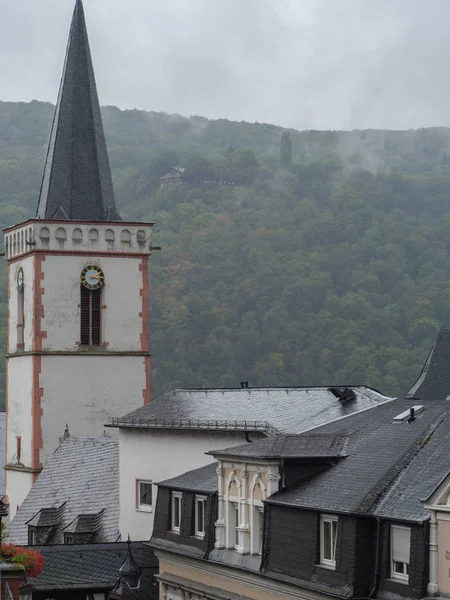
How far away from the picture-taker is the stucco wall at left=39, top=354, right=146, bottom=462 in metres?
56.9

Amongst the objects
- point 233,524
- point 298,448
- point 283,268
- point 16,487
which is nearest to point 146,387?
point 16,487

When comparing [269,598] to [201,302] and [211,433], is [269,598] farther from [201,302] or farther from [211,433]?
[201,302]

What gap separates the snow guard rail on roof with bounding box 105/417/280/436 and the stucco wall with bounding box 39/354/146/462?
10.5 m

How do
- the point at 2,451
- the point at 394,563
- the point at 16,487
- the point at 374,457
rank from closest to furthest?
the point at 394,563 < the point at 374,457 < the point at 16,487 < the point at 2,451

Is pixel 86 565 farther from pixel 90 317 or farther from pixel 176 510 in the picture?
pixel 90 317

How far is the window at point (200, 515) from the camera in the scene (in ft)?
111

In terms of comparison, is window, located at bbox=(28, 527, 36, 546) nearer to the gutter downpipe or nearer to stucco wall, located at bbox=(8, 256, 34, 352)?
stucco wall, located at bbox=(8, 256, 34, 352)

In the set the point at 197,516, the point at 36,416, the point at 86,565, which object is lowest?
the point at 86,565

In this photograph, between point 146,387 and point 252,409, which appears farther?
point 146,387

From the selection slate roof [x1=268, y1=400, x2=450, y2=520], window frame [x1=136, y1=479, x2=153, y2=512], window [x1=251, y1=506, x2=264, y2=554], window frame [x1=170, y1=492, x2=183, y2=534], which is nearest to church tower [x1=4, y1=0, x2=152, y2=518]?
window frame [x1=136, y1=479, x2=153, y2=512]

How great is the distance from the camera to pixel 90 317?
5788cm

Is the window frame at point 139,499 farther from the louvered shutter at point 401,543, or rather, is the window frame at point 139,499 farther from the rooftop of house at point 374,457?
the louvered shutter at point 401,543

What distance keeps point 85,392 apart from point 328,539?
30.7 m

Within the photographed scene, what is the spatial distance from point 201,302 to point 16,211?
24.9 meters
